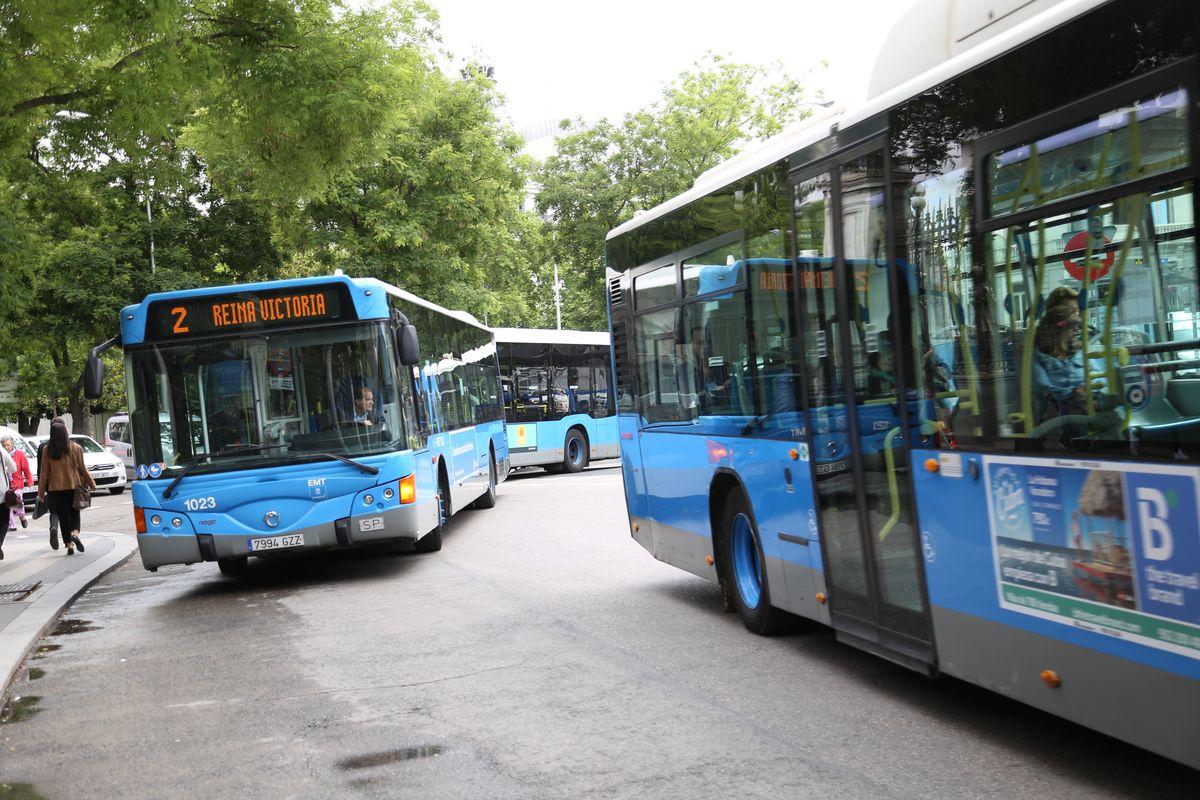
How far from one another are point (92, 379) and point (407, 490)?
3.05 metres

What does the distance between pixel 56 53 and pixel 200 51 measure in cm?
145

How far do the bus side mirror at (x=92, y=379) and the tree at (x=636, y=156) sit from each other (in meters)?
28.1

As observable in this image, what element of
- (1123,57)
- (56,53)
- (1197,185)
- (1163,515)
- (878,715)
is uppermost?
(56,53)

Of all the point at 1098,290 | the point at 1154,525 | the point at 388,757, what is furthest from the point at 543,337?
the point at 1154,525

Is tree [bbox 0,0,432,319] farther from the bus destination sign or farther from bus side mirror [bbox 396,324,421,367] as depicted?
bus side mirror [bbox 396,324,421,367]

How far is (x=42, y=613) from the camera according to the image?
37.9ft

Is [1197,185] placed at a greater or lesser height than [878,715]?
greater

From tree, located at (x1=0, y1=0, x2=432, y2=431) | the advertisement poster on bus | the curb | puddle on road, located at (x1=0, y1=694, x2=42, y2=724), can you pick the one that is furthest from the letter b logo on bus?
tree, located at (x1=0, y1=0, x2=432, y2=431)

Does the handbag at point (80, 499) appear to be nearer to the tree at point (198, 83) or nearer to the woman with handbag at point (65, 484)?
the woman with handbag at point (65, 484)

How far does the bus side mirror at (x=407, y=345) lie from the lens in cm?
1222

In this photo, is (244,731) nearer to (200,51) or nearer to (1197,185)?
(1197,185)

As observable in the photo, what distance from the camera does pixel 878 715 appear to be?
6.24m

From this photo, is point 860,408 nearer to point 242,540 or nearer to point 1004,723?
point 1004,723

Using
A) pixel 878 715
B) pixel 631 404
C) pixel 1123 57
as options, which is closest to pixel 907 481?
pixel 878 715
